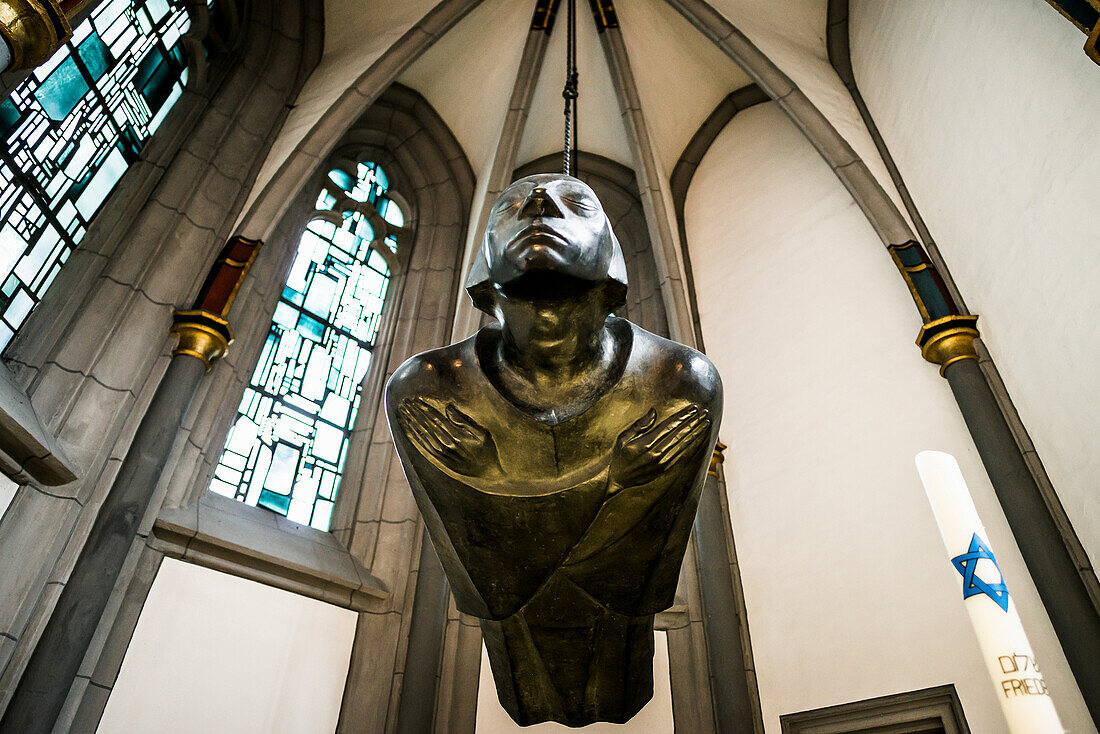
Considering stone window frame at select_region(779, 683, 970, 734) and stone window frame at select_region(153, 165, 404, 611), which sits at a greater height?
stone window frame at select_region(153, 165, 404, 611)

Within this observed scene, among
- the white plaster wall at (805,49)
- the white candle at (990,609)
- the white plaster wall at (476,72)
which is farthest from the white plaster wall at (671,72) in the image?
the white candle at (990,609)

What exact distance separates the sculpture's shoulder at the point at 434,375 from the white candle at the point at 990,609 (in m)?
1.11

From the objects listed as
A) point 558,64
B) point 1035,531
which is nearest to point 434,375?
point 1035,531

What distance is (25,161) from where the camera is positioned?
444 centimetres

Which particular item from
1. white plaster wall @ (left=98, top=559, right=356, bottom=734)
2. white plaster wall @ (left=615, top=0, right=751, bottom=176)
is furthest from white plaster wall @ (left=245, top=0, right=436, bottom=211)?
white plaster wall @ (left=98, top=559, right=356, bottom=734)

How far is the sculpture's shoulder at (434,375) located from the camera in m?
1.97

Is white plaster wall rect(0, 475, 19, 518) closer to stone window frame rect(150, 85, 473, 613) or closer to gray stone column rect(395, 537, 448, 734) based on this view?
stone window frame rect(150, 85, 473, 613)

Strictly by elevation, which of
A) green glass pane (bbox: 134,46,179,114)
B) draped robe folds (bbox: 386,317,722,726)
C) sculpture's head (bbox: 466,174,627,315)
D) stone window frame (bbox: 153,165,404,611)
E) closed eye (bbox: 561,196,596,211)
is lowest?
draped robe folds (bbox: 386,317,722,726)

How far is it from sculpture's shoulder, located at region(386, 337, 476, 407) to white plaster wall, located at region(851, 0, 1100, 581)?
119 inches

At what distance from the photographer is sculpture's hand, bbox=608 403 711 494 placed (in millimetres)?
1902

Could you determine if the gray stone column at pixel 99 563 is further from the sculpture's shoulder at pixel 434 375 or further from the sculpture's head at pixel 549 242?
the sculpture's head at pixel 549 242

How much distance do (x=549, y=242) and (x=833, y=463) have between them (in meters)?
3.75

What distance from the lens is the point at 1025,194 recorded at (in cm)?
407

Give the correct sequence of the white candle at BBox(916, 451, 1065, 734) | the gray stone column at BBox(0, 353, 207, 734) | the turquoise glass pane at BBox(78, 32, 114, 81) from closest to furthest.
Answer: the white candle at BBox(916, 451, 1065, 734) → the gray stone column at BBox(0, 353, 207, 734) → the turquoise glass pane at BBox(78, 32, 114, 81)
